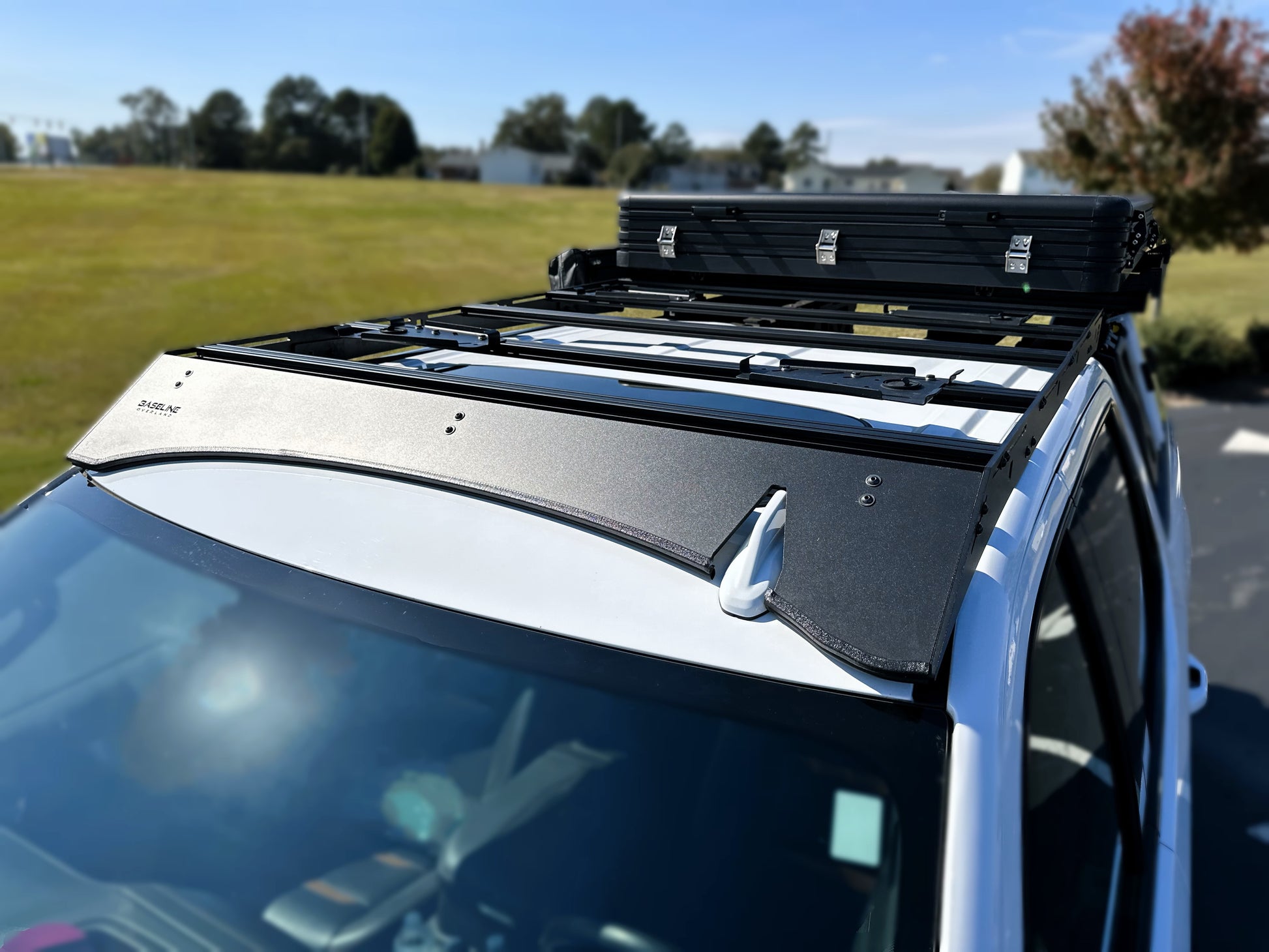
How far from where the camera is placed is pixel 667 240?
345 centimetres

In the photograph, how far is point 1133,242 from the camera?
3.05 meters

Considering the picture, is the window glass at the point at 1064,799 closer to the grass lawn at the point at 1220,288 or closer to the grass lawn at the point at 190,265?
the grass lawn at the point at 190,265

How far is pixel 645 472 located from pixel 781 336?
1139mm

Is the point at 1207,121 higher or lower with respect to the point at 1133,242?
higher

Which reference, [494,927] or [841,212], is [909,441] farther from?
[841,212]

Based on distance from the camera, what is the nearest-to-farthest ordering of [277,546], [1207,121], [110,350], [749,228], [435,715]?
[277,546], [435,715], [749,228], [1207,121], [110,350]

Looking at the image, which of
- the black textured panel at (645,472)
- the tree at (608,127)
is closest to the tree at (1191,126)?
the black textured panel at (645,472)

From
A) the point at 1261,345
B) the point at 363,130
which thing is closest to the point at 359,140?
the point at 363,130

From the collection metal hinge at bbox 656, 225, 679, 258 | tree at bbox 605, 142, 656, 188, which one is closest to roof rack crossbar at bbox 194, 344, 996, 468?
metal hinge at bbox 656, 225, 679, 258

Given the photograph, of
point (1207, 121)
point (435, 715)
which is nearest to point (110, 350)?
point (435, 715)

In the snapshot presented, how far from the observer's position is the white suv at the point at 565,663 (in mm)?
1146

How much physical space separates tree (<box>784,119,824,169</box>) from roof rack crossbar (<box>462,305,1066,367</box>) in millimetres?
112111

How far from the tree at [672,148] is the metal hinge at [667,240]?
8764 centimetres

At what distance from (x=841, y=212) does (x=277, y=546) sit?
2.37 m
